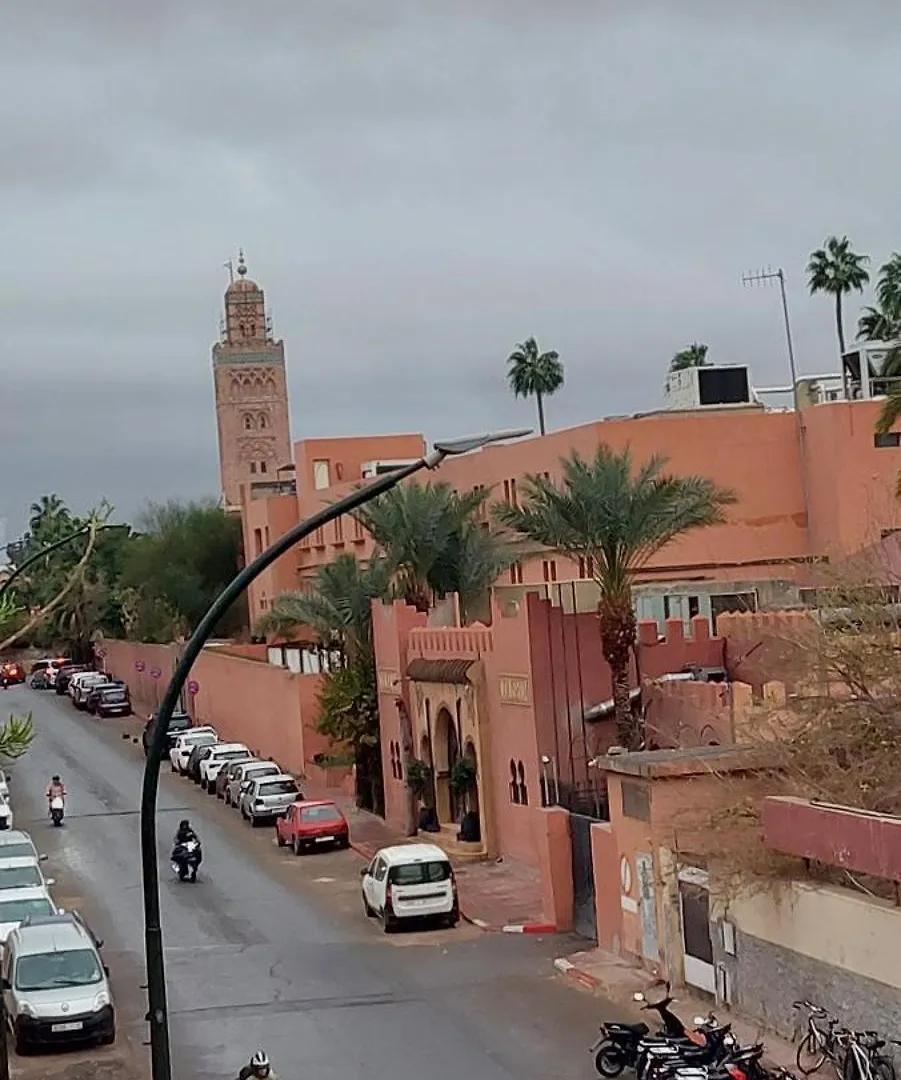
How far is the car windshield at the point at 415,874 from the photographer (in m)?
29.2

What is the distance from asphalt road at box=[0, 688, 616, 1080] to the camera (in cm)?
2122

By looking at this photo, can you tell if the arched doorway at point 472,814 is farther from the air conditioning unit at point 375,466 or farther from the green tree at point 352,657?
the air conditioning unit at point 375,466

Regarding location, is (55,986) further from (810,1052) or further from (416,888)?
(810,1052)

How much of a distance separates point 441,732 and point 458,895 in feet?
24.8

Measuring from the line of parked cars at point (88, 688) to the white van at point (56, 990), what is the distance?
49.4 meters

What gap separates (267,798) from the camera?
142 feet

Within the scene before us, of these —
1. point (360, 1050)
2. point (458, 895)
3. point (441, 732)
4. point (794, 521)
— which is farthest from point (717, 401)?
point (360, 1050)

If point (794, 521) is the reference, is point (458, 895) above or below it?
below

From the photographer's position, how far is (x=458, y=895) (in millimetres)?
31375

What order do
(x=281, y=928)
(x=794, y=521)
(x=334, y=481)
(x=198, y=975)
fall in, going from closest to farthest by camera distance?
(x=198, y=975), (x=281, y=928), (x=794, y=521), (x=334, y=481)

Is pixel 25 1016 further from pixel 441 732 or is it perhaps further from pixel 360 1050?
pixel 441 732

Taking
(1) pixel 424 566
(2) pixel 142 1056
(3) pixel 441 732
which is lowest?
(2) pixel 142 1056

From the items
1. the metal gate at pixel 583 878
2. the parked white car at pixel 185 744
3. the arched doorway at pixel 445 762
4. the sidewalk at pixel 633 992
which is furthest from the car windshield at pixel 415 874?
the parked white car at pixel 185 744

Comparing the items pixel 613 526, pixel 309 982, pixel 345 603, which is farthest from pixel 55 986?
pixel 345 603
